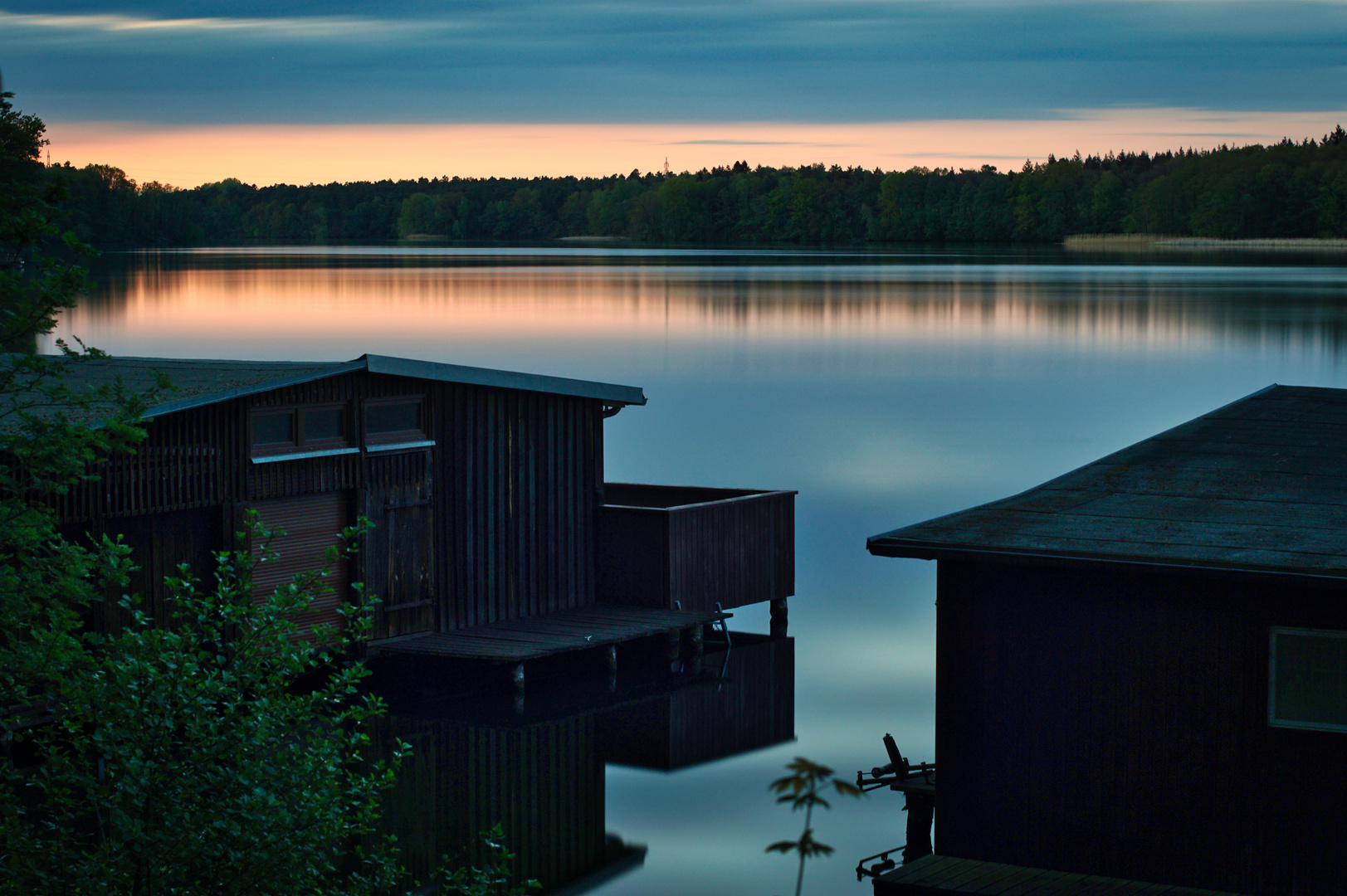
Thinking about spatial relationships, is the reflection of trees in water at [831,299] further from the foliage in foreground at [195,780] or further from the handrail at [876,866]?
the foliage in foreground at [195,780]

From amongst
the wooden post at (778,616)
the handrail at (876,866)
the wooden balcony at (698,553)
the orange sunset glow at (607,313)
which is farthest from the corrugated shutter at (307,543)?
the orange sunset glow at (607,313)

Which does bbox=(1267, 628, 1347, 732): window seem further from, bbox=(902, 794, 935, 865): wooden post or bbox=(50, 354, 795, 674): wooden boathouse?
bbox=(50, 354, 795, 674): wooden boathouse

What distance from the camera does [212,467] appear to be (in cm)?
1755

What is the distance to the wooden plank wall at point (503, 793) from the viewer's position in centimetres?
1485

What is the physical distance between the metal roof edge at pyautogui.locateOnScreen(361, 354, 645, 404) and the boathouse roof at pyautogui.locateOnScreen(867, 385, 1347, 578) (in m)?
7.14

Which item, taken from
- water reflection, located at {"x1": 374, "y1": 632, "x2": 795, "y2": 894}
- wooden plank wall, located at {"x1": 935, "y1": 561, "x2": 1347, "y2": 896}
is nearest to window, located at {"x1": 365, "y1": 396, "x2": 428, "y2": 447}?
water reflection, located at {"x1": 374, "y1": 632, "x2": 795, "y2": 894}

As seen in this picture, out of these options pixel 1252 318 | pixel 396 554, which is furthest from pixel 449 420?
pixel 1252 318

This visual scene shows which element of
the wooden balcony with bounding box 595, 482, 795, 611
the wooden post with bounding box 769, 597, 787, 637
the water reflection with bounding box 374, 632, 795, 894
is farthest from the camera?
the wooden post with bounding box 769, 597, 787, 637

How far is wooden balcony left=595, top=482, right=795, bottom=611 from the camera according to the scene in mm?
21641

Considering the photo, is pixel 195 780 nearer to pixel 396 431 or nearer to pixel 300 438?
pixel 300 438

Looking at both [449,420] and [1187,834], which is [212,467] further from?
[1187,834]

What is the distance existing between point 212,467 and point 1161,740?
10081 millimetres

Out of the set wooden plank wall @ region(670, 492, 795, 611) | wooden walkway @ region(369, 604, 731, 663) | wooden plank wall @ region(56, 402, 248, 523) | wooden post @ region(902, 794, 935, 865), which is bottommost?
wooden post @ region(902, 794, 935, 865)

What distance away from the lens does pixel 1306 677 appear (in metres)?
11.6
